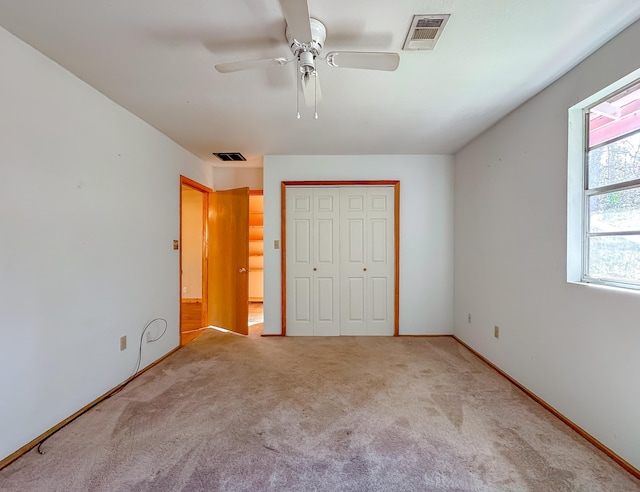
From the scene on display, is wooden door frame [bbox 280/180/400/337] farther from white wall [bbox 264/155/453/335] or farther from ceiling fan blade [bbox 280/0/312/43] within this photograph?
ceiling fan blade [bbox 280/0/312/43]

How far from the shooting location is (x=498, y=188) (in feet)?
9.52

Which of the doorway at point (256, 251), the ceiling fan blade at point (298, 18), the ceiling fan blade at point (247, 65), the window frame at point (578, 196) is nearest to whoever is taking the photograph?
the ceiling fan blade at point (298, 18)

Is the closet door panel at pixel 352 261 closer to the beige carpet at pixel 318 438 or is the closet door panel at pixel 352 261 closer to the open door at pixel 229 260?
the beige carpet at pixel 318 438

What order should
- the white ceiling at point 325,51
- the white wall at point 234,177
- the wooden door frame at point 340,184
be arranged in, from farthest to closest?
the white wall at point 234,177, the wooden door frame at point 340,184, the white ceiling at point 325,51

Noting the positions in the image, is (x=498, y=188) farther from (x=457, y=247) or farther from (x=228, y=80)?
(x=228, y=80)

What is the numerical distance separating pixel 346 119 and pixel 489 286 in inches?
87.0

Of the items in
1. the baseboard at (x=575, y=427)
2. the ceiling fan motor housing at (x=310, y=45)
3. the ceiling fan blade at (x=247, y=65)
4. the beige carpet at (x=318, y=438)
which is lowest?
the beige carpet at (x=318, y=438)

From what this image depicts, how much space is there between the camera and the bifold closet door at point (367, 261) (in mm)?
4016

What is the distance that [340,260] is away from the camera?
13.2 feet

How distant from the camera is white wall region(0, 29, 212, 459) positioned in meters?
1.72

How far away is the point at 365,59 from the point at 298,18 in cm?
44

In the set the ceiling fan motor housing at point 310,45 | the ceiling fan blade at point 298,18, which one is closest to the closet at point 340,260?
the ceiling fan motor housing at point 310,45

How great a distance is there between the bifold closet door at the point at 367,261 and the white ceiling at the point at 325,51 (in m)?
1.18

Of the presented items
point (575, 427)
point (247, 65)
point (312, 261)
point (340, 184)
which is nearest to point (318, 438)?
point (575, 427)
